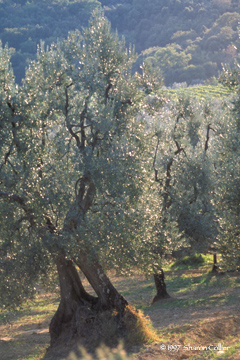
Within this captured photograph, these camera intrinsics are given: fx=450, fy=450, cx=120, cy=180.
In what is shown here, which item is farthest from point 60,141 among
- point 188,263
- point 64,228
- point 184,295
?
point 188,263

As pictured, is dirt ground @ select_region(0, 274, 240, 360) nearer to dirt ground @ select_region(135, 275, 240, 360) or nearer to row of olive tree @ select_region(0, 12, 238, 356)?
dirt ground @ select_region(135, 275, 240, 360)

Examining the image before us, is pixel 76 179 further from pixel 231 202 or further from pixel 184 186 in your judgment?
pixel 184 186

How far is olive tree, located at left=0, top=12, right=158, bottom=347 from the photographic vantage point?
15000 mm

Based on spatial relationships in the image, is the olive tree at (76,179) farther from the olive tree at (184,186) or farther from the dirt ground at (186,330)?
the olive tree at (184,186)

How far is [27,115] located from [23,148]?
119 centimetres

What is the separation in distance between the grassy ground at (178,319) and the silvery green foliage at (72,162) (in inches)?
116

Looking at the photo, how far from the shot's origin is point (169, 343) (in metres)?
14.8

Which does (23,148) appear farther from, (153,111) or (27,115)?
(153,111)

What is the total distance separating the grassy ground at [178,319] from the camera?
1448 cm

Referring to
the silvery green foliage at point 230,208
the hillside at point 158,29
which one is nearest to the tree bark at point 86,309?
the silvery green foliage at point 230,208

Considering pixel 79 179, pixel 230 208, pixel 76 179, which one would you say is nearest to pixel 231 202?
pixel 230 208

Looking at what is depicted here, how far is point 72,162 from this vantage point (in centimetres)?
1566

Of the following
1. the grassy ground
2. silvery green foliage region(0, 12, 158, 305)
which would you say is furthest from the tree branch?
the grassy ground

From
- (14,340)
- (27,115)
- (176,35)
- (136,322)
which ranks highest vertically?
(176,35)
